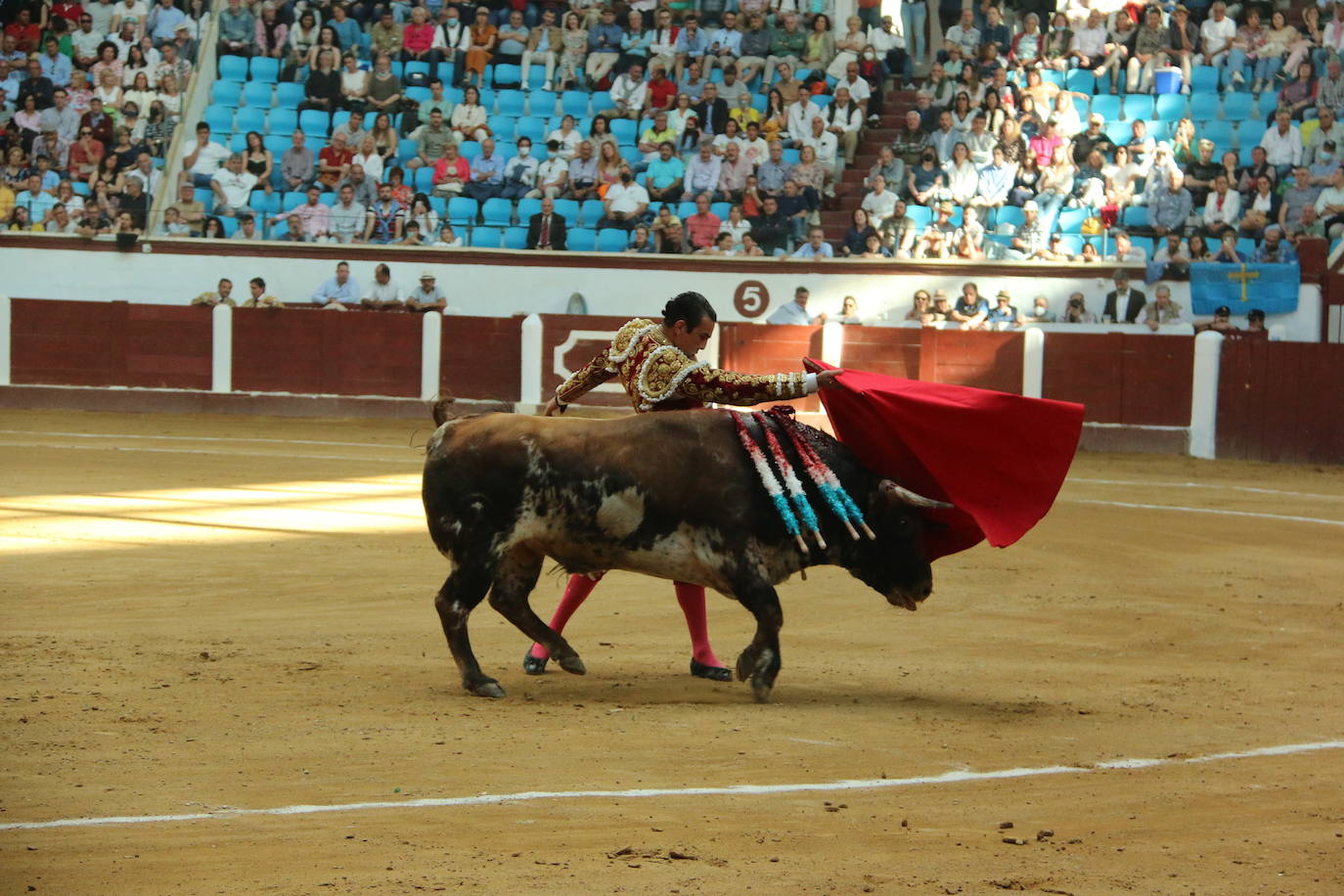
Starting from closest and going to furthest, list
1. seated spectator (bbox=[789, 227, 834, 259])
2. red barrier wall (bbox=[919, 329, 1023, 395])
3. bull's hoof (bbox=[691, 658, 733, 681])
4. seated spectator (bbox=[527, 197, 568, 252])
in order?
bull's hoof (bbox=[691, 658, 733, 681]) → red barrier wall (bbox=[919, 329, 1023, 395]) → seated spectator (bbox=[789, 227, 834, 259]) → seated spectator (bbox=[527, 197, 568, 252])

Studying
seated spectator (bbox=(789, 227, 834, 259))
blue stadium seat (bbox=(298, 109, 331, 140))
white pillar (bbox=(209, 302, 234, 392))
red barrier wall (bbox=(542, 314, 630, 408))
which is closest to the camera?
red barrier wall (bbox=(542, 314, 630, 408))

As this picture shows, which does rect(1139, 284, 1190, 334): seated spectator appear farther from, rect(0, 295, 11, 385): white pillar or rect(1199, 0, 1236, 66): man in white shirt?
rect(0, 295, 11, 385): white pillar

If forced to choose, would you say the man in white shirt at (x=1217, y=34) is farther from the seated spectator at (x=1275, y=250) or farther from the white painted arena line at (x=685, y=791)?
the white painted arena line at (x=685, y=791)

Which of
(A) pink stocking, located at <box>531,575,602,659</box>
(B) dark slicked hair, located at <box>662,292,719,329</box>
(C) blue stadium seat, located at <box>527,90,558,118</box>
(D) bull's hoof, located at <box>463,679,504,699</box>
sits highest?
(C) blue stadium seat, located at <box>527,90,558,118</box>

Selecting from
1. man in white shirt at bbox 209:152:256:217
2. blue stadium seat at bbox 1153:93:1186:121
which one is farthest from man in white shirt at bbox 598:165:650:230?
blue stadium seat at bbox 1153:93:1186:121

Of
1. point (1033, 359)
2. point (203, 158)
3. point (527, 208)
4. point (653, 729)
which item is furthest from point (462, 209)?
point (653, 729)

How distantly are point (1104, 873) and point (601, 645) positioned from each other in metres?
3.04

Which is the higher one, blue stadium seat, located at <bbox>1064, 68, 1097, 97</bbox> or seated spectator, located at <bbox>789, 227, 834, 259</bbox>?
blue stadium seat, located at <bbox>1064, 68, 1097, 97</bbox>

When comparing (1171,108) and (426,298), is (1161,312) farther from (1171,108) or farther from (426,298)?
(426,298)

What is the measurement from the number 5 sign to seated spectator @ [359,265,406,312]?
3.29m

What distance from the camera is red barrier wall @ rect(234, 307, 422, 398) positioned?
55.9 ft

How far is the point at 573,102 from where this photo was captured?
1859cm

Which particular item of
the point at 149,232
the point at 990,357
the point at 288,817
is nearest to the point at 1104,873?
the point at 288,817

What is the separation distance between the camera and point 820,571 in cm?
859
